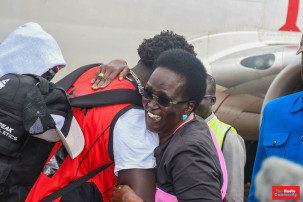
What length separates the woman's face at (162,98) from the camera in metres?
1.44

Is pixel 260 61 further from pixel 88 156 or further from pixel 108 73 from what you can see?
pixel 88 156

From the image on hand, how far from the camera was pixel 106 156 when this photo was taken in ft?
4.67

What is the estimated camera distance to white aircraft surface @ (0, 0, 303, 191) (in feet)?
12.5

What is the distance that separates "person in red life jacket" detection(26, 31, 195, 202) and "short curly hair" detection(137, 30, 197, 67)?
0.88ft

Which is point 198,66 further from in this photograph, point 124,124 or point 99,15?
point 99,15

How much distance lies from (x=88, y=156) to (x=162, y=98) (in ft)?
1.23

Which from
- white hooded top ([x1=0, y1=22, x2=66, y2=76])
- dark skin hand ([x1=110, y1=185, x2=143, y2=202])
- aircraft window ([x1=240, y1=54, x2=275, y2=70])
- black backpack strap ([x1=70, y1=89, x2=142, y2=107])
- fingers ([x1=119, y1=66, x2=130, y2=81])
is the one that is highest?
white hooded top ([x1=0, y1=22, x2=66, y2=76])

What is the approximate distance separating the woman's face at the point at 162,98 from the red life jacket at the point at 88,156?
0.28ft

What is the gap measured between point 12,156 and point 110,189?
1.55 feet

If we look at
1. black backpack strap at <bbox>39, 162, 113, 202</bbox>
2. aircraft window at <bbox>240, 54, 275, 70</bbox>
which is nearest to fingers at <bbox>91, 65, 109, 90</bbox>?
black backpack strap at <bbox>39, 162, 113, 202</bbox>

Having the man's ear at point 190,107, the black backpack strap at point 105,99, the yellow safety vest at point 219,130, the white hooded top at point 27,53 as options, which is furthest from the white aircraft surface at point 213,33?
the white hooded top at point 27,53

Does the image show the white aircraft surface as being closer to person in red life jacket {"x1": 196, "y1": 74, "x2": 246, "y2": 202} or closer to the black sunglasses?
person in red life jacket {"x1": 196, "y1": 74, "x2": 246, "y2": 202}

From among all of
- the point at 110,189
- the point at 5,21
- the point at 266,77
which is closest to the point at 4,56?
the point at 110,189

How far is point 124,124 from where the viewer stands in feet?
4.48
